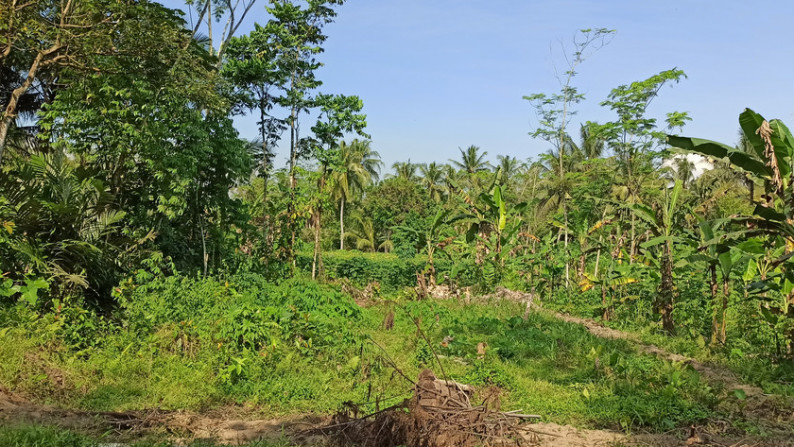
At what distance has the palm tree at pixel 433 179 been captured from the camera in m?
44.6

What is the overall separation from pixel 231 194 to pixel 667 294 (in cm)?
922

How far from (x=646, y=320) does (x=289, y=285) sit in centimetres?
707

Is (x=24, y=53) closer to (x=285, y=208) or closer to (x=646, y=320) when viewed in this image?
(x=285, y=208)

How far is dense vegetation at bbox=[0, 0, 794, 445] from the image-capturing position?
21.8ft

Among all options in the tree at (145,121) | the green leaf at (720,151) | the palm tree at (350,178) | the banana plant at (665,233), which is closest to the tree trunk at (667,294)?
the banana plant at (665,233)

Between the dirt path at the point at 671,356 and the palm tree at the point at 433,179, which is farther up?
the palm tree at the point at 433,179

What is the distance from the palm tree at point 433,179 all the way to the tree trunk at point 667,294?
112 feet

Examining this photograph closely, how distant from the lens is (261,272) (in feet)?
39.5

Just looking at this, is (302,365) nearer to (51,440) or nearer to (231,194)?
(51,440)

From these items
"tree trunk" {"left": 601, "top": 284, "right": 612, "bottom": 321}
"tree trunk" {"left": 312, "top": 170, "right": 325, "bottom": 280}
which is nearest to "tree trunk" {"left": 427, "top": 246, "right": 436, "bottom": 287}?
"tree trunk" {"left": 312, "top": 170, "right": 325, "bottom": 280}

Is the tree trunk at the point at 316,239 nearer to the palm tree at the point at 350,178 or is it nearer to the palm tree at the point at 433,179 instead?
Answer: the palm tree at the point at 350,178

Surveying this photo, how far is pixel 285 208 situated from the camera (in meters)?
12.8

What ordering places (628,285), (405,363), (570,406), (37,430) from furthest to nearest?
(628,285) → (405,363) → (570,406) → (37,430)

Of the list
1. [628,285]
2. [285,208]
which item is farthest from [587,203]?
[285,208]
